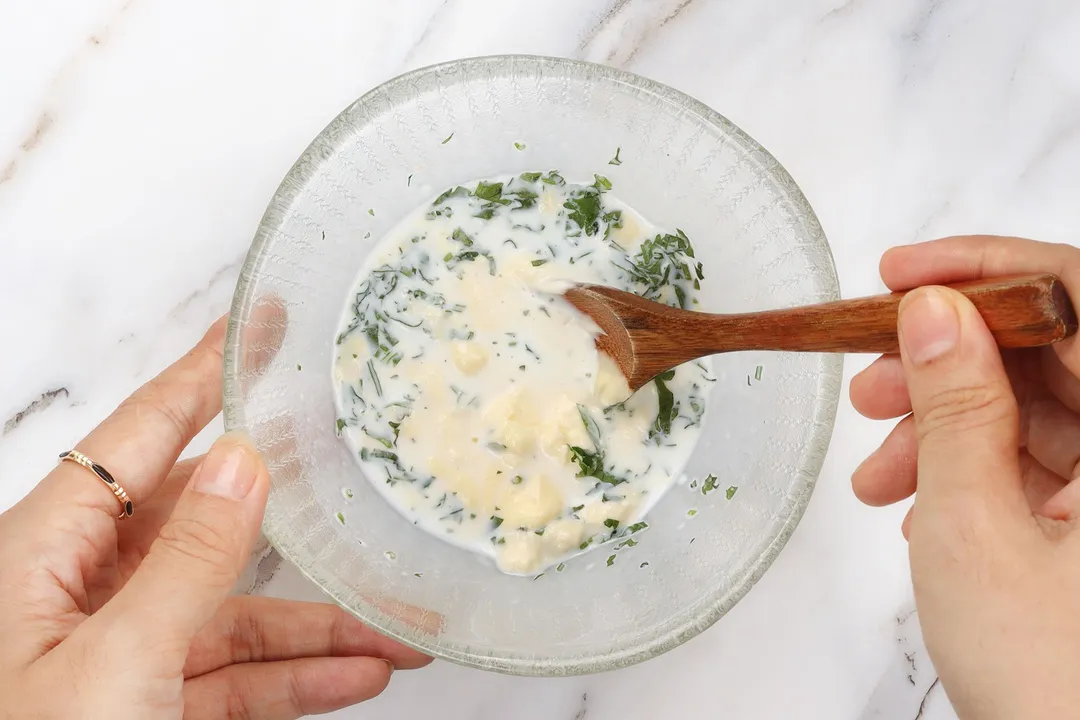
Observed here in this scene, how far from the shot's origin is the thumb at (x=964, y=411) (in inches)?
48.0

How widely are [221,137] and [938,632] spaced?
6.02 feet

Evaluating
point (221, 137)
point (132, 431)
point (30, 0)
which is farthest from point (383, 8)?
point (132, 431)

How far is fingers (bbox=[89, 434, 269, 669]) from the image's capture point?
51.3 inches

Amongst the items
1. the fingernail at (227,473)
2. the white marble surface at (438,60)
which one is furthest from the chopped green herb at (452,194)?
the fingernail at (227,473)

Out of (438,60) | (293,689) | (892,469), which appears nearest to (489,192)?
(438,60)

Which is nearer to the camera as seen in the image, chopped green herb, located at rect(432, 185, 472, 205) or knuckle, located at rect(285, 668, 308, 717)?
knuckle, located at rect(285, 668, 308, 717)

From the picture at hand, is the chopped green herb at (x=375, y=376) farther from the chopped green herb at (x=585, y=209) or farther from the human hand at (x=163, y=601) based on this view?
the chopped green herb at (x=585, y=209)

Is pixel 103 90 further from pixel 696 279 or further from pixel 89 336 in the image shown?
pixel 696 279

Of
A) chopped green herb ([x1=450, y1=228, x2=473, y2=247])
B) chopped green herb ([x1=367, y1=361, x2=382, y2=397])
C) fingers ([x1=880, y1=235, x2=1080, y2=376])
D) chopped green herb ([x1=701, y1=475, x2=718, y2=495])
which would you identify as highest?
fingers ([x1=880, y1=235, x2=1080, y2=376])

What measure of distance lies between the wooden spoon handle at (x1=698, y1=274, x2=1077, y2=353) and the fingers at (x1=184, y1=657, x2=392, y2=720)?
1.07 m

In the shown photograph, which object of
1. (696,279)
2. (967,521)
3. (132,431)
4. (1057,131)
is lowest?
(132,431)

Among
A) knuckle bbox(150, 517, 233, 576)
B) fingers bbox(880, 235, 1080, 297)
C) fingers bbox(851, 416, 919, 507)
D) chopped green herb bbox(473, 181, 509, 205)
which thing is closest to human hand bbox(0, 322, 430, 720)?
knuckle bbox(150, 517, 233, 576)

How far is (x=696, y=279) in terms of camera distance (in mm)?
1951

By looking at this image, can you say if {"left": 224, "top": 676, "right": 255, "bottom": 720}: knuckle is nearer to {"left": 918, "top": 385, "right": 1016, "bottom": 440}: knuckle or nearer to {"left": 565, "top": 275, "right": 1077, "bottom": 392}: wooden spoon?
{"left": 565, "top": 275, "right": 1077, "bottom": 392}: wooden spoon
